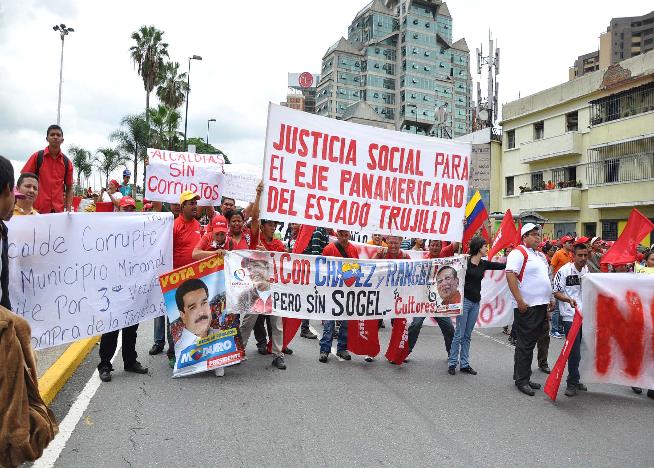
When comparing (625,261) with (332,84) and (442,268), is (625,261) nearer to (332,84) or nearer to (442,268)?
(442,268)

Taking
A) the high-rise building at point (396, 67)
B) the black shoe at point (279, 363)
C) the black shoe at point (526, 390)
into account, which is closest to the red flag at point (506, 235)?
the black shoe at point (526, 390)

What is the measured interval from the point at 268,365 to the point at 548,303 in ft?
11.0

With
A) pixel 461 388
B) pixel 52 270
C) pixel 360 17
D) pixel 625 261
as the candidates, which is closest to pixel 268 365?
pixel 461 388

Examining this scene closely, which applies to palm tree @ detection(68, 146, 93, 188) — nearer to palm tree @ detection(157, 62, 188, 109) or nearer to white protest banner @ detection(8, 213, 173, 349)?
palm tree @ detection(157, 62, 188, 109)

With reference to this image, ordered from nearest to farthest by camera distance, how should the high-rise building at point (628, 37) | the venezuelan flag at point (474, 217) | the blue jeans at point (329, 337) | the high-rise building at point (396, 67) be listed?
1. the blue jeans at point (329, 337)
2. the venezuelan flag at point (474, 217)
3. the high-rise building at point (396, 67)
4. the high-rise building at point (628, 37)

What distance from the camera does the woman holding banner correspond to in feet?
22.1

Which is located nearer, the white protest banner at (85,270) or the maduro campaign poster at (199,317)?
the white protest banner at (85,270)

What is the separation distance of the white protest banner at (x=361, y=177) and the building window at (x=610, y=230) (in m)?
26.6

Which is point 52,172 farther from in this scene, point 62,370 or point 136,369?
point 136,369

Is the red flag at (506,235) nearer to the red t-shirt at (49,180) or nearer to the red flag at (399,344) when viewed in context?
the red flag at (399,344)

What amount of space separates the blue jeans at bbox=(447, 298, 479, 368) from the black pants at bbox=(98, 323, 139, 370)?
378cm

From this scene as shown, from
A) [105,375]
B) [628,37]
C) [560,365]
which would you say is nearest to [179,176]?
[105,375]

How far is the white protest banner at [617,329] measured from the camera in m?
5.81

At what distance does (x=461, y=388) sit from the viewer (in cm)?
587
